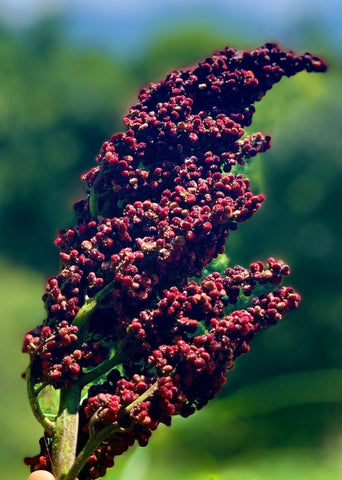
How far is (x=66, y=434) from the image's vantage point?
3.83 ft

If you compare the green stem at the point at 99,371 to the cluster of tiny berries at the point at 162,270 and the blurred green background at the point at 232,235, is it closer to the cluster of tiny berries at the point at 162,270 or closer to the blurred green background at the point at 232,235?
the cluster of tiny berries at the point at 162,270

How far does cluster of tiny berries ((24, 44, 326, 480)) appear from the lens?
3.79ft

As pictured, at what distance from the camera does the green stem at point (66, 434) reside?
1147mm

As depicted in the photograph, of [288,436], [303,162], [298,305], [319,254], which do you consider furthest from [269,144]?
[288,436]

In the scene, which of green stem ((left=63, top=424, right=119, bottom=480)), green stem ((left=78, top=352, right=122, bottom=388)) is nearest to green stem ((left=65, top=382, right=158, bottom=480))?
green stem ((left=63, top=424, right=119, bottom=480))

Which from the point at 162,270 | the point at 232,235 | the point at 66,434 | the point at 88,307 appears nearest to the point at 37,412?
the point at 66,434

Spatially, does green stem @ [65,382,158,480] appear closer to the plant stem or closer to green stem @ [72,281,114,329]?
the plant stem

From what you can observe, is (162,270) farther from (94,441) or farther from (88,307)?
(94,441)

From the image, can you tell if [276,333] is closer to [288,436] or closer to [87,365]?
[288,436]

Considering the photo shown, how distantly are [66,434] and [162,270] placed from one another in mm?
364

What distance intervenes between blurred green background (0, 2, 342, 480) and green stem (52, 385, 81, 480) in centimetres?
18

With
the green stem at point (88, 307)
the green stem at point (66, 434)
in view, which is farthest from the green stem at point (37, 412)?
the green stem at point (88, 307)

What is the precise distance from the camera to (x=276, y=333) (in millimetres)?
1358

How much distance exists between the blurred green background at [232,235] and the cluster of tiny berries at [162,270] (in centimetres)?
11
